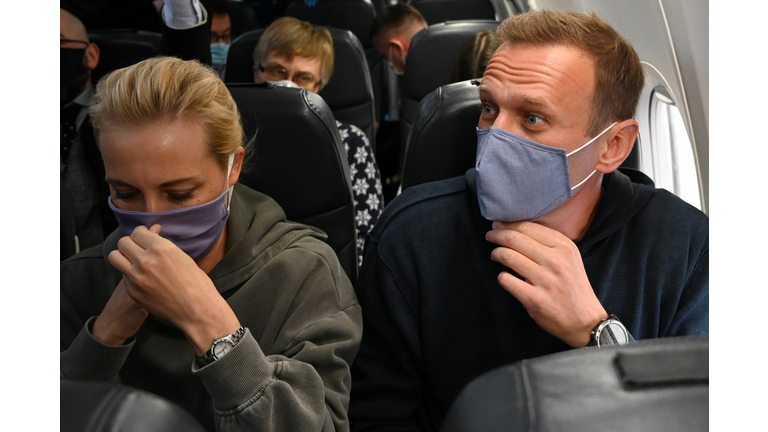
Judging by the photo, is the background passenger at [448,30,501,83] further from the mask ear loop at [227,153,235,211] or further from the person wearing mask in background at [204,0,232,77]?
the person wearing mask in background at [204,0,232,77]

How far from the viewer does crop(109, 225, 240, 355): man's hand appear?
3.27 ft

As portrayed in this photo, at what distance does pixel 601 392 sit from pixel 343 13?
4487 mm

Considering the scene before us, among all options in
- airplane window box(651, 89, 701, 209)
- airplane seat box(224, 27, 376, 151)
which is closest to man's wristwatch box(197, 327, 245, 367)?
airplane window box(651, 89, 701, 209)

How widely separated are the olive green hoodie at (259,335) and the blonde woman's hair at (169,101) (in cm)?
16

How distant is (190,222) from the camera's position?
3.77 feet

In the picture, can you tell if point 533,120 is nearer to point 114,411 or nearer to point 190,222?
point 190,222

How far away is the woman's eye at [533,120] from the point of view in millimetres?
1155

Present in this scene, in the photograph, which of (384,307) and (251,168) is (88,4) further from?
(384,307)

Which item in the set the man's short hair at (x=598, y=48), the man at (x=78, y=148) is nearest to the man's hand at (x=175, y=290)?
the man's short hair at (x=598, y=48)

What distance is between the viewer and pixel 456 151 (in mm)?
1542

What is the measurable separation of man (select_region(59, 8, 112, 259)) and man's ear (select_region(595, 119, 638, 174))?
1.46m

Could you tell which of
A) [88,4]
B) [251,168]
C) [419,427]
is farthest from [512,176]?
[88,4]

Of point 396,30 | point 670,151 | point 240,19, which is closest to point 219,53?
point 240,19

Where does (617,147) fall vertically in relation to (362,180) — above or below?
above
